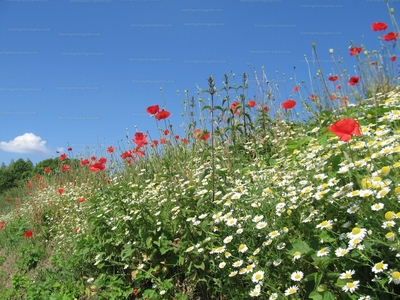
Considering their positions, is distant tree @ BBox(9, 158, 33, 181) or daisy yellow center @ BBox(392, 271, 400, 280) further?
distant tree @ BBox(9, 158, 33, 181)

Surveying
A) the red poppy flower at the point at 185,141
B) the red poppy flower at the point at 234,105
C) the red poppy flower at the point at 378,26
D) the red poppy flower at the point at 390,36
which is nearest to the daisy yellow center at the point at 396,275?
the red poppy flower at the point at 390,36

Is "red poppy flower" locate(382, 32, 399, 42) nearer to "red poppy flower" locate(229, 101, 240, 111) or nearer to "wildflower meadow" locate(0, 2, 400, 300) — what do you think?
"wildflower meadow" locate(0, 2, 400, 300)

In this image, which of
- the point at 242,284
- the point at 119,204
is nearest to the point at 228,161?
the point at 119,204

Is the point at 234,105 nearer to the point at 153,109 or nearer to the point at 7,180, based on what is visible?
the point at 153,109

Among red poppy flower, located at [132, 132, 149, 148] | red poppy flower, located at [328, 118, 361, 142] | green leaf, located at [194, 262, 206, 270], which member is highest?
red poppy flower, located at [132, 132, 149, 148]

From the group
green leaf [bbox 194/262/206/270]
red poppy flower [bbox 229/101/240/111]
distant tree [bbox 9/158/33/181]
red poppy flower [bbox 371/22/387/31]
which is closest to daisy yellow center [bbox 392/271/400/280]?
green leaf [bbox 194/262/206/270]

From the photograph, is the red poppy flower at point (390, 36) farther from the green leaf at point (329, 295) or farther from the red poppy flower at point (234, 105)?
the green leaf at point (329, 295)

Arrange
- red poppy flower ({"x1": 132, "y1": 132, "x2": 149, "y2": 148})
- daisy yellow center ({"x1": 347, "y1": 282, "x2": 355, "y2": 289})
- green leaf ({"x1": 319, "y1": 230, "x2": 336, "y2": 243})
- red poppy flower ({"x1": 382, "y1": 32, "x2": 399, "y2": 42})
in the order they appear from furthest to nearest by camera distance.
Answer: red poppy flower ({"x1": 132, "y1": 132, "x2": 149, "y2": 148}) → red poppy flower ({"x1": 382, "y1": 32, "x2": 399, "y2": 42}) → green leaf ({"x1": 319, "y1": 230, "x2": 336, "y2": 243}) → daisy yellow center ({"x1": 347, "y1": 282, "x2": 355, "y2": 289})

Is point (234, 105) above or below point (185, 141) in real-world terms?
above

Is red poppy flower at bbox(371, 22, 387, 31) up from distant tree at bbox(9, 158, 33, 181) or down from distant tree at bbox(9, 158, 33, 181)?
down

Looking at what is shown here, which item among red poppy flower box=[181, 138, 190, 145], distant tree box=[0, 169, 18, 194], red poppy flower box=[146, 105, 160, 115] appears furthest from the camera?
distant tree box=[0, 169, 18, 194]

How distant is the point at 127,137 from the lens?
6359 mm

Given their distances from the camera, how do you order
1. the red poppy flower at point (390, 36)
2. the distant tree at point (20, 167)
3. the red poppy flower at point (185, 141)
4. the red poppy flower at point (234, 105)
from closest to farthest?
the red poppy flower at point (390, 36), the red poppy flower at point (234, 105), the red poppy flower at point (185, 141), the distant tree at point (20, 167)

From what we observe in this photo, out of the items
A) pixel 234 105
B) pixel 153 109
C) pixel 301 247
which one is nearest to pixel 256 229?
pixel 301 247
